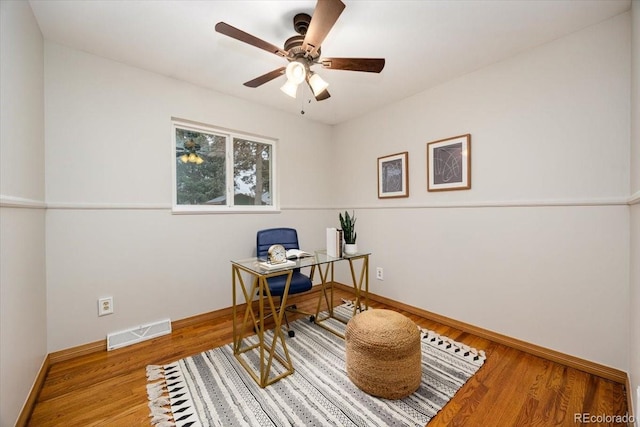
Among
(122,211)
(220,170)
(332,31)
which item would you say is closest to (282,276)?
(220,170)

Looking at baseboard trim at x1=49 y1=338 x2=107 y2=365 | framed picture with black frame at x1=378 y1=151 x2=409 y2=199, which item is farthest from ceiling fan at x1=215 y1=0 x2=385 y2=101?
baseboard trim at x1=49 y1=338 x2=107 y2=365

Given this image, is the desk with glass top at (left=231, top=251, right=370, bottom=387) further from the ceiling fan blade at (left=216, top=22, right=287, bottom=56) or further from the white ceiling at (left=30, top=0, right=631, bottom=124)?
the white ceiling at (left=30, top=0, right=631, bottom=124)

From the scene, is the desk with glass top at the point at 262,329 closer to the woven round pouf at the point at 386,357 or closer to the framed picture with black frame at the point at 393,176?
the woven round pouf at the point at 386,357

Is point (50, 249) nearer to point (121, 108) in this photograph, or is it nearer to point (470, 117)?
point (121, 108)

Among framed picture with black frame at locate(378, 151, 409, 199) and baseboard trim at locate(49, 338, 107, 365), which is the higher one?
framed picture with black frame at locate(378, 151, 409, 199)

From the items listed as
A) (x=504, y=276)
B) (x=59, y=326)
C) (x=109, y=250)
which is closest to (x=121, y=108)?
(x=109, y=250)

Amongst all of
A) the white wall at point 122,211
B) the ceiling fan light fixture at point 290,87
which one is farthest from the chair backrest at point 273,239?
the ceiling fan light fixture at point 290,87

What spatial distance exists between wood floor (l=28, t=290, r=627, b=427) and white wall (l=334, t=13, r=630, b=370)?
258mm

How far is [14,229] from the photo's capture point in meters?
1.28

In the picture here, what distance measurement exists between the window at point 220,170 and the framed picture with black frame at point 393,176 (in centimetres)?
131

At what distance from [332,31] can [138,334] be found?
278 centimetres

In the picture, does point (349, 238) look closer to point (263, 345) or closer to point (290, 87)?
point (263, 345)

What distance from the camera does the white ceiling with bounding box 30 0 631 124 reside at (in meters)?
1.52

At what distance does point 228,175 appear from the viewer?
2.75 metres
